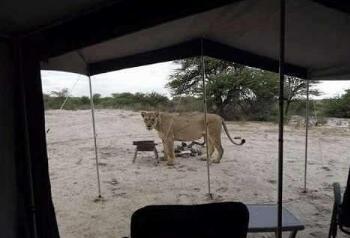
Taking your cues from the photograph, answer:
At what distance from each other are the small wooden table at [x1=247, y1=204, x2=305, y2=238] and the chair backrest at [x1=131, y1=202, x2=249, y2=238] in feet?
3.36

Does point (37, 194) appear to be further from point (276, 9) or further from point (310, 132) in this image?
point (310, 132)

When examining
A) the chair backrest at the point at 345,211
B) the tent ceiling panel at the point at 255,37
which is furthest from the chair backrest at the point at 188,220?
the tent ceiling panel at the point at 255,37

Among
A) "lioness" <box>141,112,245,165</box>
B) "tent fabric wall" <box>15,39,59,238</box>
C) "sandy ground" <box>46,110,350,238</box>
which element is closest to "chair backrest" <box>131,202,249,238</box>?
"tent fabric wall" <box>15,39,59,238</box>

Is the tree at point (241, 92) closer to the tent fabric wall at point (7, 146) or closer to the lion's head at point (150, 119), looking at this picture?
the lion's head at point (150, 119)

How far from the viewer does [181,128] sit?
300 inches

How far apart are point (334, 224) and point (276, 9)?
6.32ft

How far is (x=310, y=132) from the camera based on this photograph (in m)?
12.7

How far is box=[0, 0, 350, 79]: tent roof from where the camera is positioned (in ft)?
6.32

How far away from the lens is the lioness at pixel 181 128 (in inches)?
289

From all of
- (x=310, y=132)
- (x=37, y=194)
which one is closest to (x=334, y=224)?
(x=37, y=194)

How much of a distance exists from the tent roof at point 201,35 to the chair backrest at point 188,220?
1016 millimetres

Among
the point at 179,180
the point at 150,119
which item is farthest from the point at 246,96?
the point at 179,180

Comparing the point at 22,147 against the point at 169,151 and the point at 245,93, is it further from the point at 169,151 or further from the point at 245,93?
the point at 245,93

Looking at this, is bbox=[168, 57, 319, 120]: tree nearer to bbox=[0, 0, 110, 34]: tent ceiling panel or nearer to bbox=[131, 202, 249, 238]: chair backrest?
bbox=[0, 0, 110, 34]: tent ceiling panel
